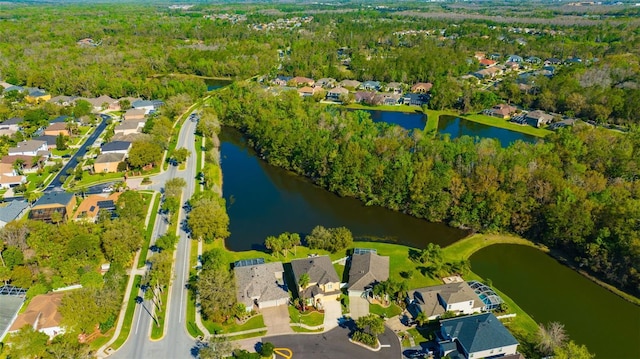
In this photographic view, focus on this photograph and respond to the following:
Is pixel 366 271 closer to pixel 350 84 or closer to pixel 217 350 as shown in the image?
pixel 217 350

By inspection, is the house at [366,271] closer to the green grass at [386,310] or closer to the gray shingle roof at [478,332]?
the green grass at [386,310]

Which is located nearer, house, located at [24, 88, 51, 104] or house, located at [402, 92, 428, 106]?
house, located at [24, 88, 51, 104]

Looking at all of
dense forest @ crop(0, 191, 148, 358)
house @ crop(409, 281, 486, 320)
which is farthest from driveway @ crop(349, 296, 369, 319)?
Answer: dense forest @ crop(0, 191, 148, 358)

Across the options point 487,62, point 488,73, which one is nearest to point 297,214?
point 488,73

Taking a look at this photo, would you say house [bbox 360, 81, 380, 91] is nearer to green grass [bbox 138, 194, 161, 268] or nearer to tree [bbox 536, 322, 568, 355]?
green grass [bbox 138, 194, 161, 268]

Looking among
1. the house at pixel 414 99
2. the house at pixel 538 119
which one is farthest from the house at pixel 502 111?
the house at pixel 414 99
